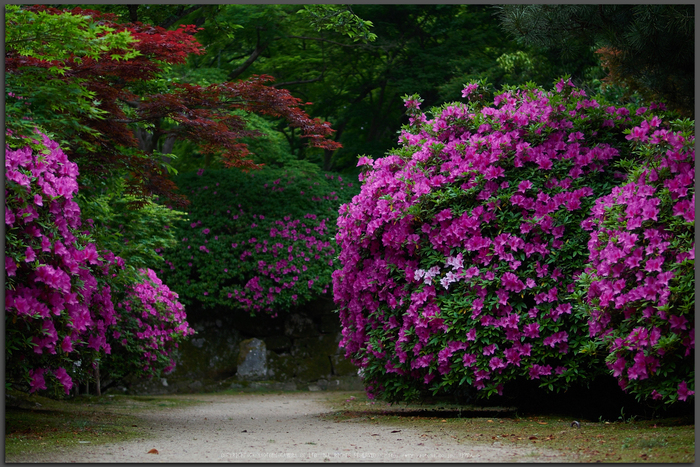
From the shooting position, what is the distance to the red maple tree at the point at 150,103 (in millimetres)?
5926

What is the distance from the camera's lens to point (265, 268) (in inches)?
484

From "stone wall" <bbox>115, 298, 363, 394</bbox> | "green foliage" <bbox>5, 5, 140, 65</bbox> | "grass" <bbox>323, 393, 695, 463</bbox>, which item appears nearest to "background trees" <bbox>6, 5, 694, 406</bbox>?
"green foliage" <bbox>5, 5, 140, 65</bbox>

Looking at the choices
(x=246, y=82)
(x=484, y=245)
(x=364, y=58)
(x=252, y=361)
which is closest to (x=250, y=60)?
(x=364, y=58)

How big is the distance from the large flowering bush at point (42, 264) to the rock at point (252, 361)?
742cm

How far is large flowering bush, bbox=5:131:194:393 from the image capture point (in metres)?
4.48

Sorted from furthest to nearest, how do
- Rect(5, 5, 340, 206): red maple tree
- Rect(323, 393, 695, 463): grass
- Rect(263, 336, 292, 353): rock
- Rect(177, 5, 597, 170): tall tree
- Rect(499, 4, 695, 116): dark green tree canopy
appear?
1. Rect(263, 336, 292, 353): rock
2. Rect(177, 5, 597, 170): tall tree
3. Rect(5, 5, 340, 206): red maple tree
4. Rect(499, 4, 695, 116): dark green tree canopy
5. Rect(323, 393, 695, 463): grass

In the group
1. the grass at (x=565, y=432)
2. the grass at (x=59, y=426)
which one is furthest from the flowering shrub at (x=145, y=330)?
the grass at (x=565, y=432)

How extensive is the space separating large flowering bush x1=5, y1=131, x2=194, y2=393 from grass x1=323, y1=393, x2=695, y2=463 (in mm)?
2751

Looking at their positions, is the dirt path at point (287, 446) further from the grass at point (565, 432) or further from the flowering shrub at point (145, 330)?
the flowering shrub at point (145, 330)

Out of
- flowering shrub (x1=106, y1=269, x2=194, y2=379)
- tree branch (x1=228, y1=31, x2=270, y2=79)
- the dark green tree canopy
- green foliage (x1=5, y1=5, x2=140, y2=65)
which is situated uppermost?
tree branch (x1=228, y1=31, x2=270, y2=79)

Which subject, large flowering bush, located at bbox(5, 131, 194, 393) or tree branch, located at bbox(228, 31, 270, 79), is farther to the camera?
tree branch, located at bbox(228, 31, 270, 79)

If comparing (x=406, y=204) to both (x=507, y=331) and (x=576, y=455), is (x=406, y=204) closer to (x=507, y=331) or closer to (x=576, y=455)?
(x=507, y=331)

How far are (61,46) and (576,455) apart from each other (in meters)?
4.32

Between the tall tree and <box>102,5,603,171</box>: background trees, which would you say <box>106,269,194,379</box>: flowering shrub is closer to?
<box>102,5,603,171</box>: background trees
